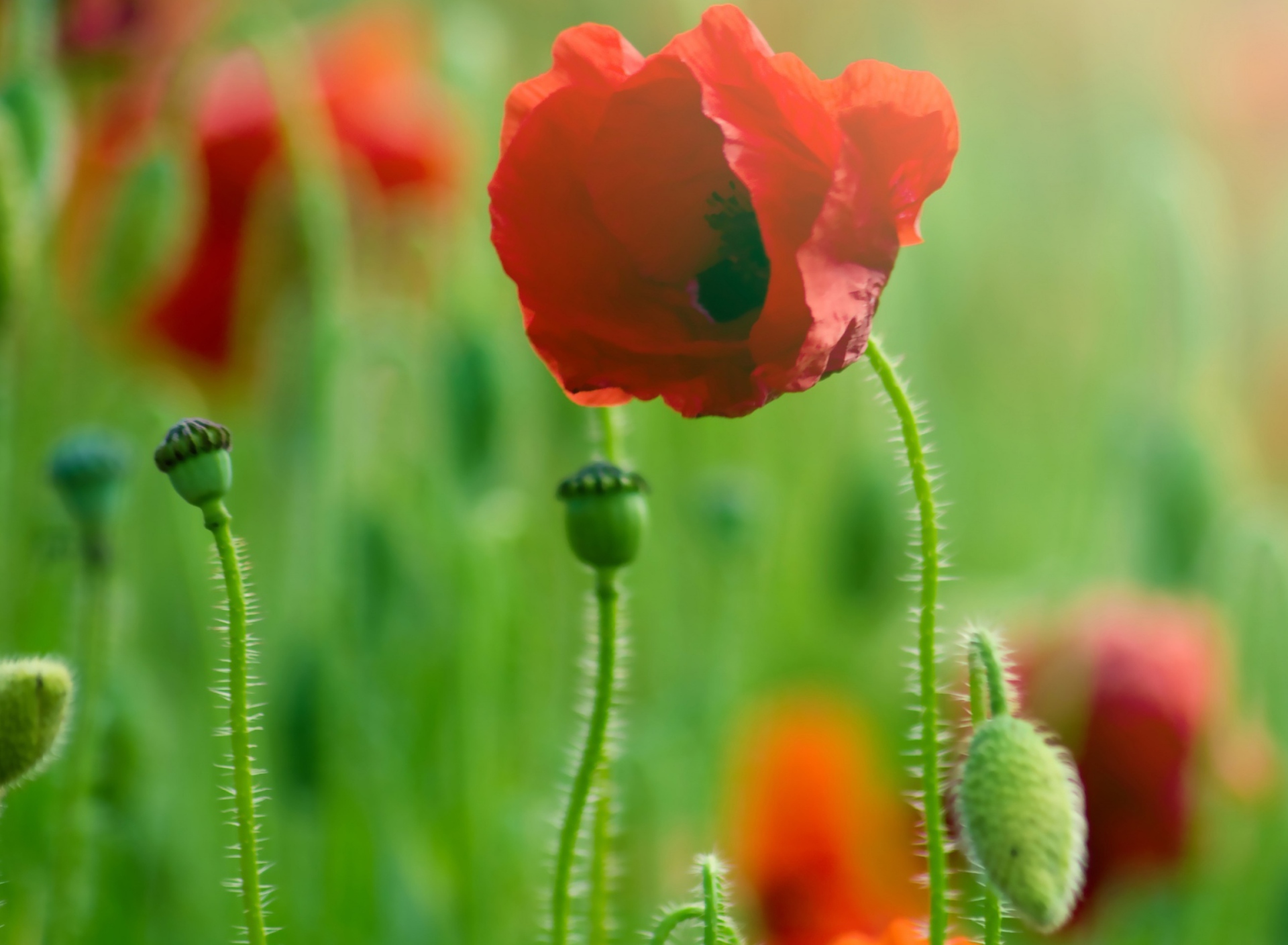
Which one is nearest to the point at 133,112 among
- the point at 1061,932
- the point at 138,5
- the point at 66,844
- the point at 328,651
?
the point at 138,5

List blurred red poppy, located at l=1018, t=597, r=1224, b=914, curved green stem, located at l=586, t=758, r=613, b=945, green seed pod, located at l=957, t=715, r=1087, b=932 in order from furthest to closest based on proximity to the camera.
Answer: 1. blurred red poppy, located at l=1018, t=597, r=1224, b=914
2. curved green stem, located at l=586, t=758, r=613, b=945
3. green seed pod, located at l=957, t=715, r=1087, b=932

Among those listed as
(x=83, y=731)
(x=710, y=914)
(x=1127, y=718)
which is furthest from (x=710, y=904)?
(x=1127, y=718)

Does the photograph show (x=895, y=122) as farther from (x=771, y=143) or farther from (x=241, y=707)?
(x=241, y=707)

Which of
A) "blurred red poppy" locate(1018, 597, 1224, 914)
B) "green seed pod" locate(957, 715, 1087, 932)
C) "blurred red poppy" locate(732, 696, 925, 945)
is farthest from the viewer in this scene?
"blurred red poppy" locate(732, 696, 925, 945)

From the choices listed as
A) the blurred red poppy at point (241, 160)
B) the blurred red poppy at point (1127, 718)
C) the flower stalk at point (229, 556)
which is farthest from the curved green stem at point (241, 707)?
the blurred red poppy at point (241, 160)

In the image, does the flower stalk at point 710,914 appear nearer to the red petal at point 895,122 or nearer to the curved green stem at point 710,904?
the curved green stem at point 710,904

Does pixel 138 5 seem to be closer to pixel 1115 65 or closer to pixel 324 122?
pixel 324 122

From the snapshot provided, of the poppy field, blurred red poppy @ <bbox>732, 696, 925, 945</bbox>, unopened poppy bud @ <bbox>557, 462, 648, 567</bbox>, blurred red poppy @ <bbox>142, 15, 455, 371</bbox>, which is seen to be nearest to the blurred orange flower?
the poppy field

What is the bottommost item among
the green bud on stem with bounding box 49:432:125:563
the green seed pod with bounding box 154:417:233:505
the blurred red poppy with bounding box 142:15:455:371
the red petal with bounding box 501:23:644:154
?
the green seed pod with bounding box 154:417:233:505

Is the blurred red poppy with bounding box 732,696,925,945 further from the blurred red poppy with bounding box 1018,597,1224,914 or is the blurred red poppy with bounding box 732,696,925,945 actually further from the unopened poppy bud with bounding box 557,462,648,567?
the unopened poppy bud with bounding box 557,462,648,567
